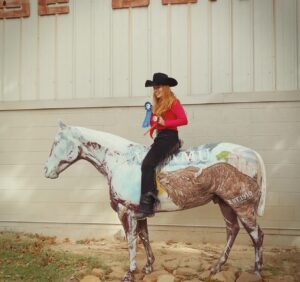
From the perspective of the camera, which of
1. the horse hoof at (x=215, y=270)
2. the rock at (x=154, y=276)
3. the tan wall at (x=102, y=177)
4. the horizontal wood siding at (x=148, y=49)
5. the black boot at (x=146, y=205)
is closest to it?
the black boot at (x=146, y=205)

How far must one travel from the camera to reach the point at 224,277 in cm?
520

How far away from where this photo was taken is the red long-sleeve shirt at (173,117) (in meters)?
5.12

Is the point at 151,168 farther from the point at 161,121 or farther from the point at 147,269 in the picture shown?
the point at 147,269

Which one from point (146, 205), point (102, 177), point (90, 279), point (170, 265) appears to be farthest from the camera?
point (102, 177)

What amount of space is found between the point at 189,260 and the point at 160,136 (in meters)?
1.88

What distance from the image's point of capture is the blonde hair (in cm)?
519

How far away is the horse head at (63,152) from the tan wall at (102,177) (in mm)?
2330

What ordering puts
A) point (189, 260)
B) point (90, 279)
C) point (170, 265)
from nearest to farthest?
point (90, 279)
point (170, 265)
point (189, 260)

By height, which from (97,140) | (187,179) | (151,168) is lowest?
(187,179)

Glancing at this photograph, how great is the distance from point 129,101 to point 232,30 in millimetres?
2061

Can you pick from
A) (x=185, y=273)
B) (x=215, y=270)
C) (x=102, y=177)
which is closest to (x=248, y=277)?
(x=215, y=270)

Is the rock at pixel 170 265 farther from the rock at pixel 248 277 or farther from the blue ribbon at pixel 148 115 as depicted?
the blue ribbon at pixel 148 115

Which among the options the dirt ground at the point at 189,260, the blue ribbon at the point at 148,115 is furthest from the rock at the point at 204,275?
the blue ribbon at the point at 148,115

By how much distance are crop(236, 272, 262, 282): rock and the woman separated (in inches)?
49.6
